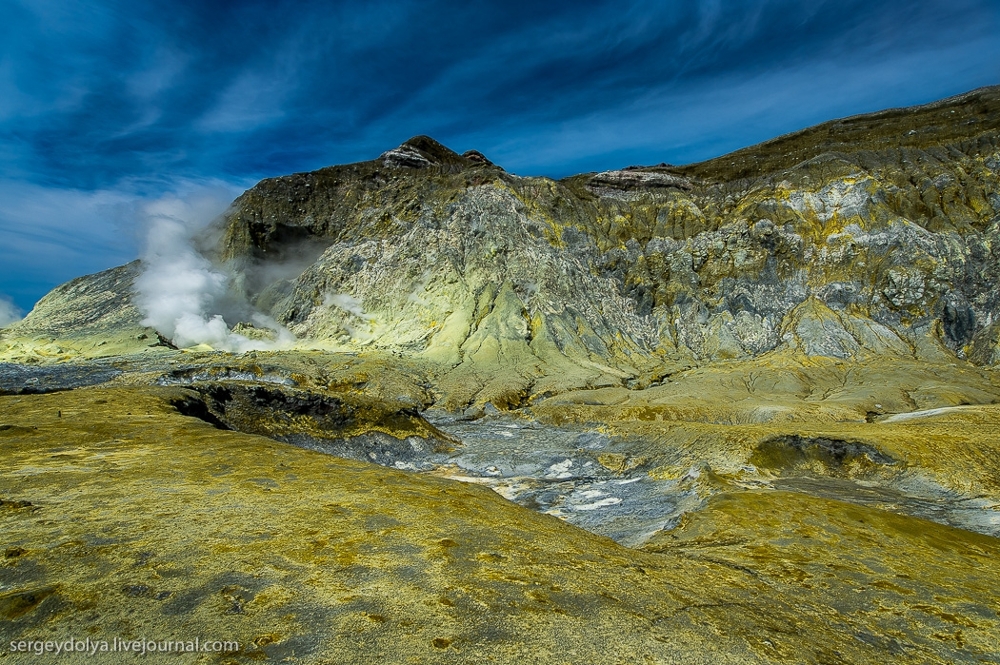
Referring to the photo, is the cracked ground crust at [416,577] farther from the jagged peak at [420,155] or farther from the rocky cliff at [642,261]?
the jagged peak at [420,155]

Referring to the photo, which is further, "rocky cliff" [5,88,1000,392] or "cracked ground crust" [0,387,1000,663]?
"rocky cliff" [5,88,1000,392]

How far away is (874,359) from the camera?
10425cm

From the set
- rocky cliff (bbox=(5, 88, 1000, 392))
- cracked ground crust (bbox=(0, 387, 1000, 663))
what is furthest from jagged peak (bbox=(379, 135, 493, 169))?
cracked ground crust (bbox=(0, 387, 1000, 663))

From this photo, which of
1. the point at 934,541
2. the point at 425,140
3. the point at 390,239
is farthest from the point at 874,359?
the point at 425,140

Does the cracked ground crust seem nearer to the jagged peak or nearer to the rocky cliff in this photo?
the rocky cliff

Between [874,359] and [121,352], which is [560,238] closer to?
[874,359]

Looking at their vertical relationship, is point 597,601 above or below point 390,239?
below

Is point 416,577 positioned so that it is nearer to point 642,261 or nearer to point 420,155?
point 642,261

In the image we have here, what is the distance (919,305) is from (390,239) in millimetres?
125299

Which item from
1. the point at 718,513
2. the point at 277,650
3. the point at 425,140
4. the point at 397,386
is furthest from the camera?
the point at 425,140

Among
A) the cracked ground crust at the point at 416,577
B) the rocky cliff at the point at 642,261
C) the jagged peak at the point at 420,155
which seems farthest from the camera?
the jagged peak at the point at 420,155

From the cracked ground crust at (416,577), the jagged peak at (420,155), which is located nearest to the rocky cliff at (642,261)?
the jagged peak at (420,155)

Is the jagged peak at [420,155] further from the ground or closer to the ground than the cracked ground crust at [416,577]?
further from the ground

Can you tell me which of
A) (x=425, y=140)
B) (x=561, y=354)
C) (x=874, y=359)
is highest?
(x=425, y=140)
